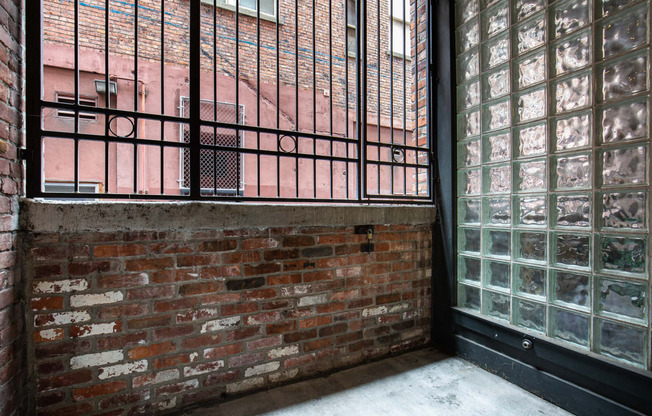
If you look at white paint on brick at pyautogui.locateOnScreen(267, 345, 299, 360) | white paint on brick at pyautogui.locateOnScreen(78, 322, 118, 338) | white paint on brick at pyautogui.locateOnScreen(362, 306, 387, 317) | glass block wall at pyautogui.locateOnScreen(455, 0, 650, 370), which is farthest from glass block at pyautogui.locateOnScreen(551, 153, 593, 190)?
white paint on brick at pyautogui.locateOnScreen(78, 322, 118, 338)

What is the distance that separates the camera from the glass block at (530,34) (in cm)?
181

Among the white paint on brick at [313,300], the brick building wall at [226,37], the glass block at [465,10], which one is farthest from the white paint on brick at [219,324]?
the brick building wall at [226,37]

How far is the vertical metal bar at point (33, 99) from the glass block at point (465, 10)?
2.53 metres

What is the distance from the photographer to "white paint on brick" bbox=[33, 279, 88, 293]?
1.38 meters

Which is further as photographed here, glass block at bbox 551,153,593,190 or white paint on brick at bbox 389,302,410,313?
white paint on brick at bbox 389,302,410,313

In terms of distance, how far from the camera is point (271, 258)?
72.6 inches

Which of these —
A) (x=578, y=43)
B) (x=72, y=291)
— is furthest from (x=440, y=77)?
(x=72, y=291)

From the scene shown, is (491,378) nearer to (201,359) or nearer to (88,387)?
(201,359)

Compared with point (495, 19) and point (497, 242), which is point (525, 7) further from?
point (497, 242)

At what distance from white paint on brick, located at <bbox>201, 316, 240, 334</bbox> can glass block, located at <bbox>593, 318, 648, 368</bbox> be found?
1864 mm

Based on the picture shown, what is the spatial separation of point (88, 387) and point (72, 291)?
0.46 meters

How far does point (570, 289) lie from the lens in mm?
1669

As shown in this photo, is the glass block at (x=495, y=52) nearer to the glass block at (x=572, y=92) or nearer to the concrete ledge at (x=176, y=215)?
the glass block at (x=572, y=92)

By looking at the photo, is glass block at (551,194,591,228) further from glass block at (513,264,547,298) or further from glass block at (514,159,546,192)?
glass block at (513,264,547,298)
